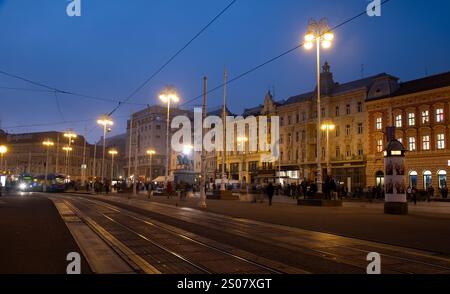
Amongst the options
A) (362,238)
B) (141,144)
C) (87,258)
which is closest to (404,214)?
(362,238)

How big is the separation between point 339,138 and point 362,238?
50.7 m

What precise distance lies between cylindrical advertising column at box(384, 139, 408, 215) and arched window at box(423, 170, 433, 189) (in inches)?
1153

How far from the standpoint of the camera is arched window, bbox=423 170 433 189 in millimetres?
48306

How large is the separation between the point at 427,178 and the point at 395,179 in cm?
3022

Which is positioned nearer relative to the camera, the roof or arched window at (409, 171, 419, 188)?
the roof

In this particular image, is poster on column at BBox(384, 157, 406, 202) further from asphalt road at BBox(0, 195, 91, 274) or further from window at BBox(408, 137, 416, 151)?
window at BBox(408, 137, 416, 151)

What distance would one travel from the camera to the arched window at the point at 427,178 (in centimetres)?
4831

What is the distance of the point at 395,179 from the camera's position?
22.2 meters

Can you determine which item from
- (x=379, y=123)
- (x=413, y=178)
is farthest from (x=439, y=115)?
(x=379, y=123)

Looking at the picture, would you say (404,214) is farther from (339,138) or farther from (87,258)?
(339,138)

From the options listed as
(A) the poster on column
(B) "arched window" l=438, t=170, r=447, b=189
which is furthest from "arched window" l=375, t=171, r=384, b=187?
(A) the poster on column

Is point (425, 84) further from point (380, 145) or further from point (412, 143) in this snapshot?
point (380, 145)

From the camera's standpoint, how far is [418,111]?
50250mm
